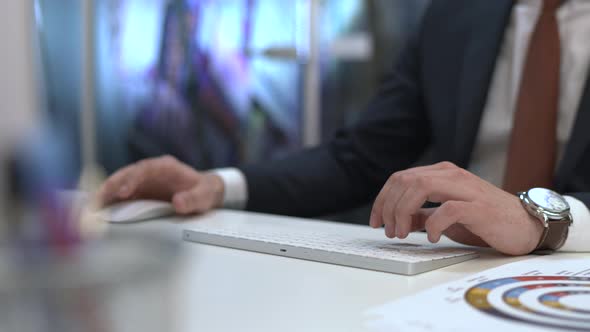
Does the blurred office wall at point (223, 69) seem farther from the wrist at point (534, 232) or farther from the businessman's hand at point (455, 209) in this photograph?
the wrist at point (534, 232)

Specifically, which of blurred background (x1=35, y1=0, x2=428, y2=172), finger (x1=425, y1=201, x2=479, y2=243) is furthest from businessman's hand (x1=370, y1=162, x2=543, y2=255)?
blurred background (x1=35, y1=0, x2=428, y2=172)

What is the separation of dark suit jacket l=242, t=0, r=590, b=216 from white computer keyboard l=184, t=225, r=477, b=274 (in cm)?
45

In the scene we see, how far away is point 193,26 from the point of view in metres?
2.40

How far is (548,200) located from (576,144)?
382 mm

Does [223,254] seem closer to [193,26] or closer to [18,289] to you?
[18,289]

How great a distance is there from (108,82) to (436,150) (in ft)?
3.37

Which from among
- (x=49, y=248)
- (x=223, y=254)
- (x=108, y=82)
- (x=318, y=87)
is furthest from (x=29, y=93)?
(x=318, y=87)

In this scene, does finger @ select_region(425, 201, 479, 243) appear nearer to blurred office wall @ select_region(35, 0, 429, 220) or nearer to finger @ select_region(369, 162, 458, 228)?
finger @ select_region(369, 162, 458, 228)

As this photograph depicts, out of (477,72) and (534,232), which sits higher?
(477,72)

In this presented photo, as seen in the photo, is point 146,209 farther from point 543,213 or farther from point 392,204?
point 543,213

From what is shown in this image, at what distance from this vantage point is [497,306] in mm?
501

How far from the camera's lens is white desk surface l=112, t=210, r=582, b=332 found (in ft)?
1.57

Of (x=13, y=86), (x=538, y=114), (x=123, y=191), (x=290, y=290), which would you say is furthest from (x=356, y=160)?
(x=13, y=86)

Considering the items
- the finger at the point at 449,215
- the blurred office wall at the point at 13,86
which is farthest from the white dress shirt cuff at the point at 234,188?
the blurred office wall at the point at 13,86
